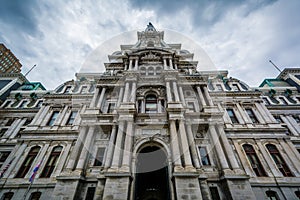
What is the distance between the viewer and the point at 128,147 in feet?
45.2

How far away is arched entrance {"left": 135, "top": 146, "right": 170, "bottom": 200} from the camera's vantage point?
50.3ft

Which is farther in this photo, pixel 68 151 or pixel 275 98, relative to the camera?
pixel 275 98

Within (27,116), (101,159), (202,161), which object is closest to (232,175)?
(202,161)

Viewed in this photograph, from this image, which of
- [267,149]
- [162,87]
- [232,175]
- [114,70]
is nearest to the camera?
[232,175]

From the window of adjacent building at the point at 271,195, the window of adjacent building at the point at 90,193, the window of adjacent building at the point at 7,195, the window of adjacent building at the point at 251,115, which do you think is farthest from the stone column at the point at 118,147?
the window of adjacent building at the point at 251,115

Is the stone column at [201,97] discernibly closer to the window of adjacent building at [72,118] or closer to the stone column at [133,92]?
the stone column at [133,92]

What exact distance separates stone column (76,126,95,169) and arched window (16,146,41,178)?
6.99m

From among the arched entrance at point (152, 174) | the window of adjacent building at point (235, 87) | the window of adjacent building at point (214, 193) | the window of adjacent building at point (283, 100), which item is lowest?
the window of adjacent building at point (214, 193)

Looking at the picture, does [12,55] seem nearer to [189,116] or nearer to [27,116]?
[27,116]

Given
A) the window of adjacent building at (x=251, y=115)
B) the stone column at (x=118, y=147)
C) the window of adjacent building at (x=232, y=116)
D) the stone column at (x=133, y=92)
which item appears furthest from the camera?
the window of adjacent building at (x=251, y=115)

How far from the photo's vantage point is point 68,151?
17.0 meters

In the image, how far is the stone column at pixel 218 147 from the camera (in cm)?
1341

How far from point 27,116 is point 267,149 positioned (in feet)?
107

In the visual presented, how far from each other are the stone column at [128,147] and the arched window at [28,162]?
11.4 meters
